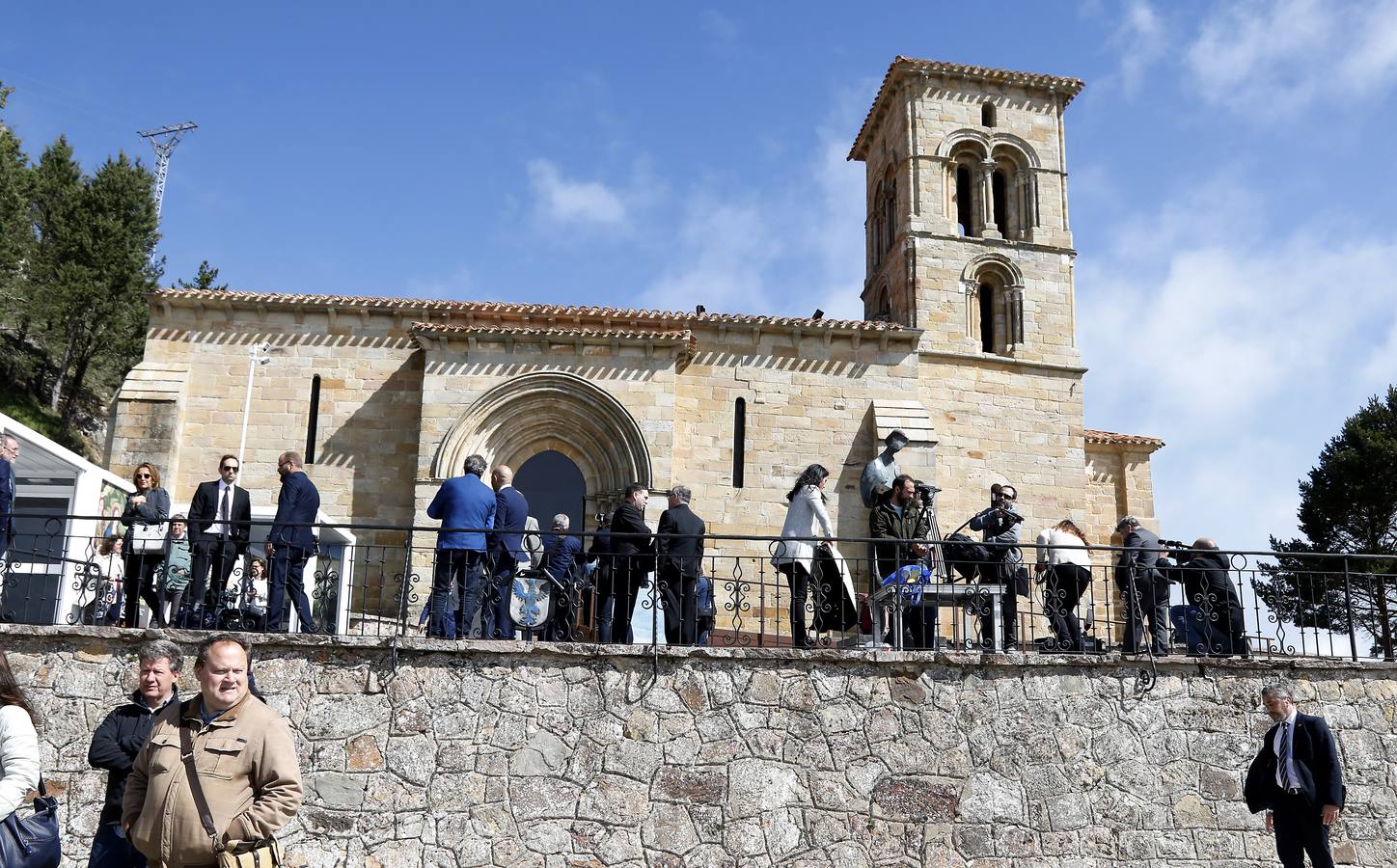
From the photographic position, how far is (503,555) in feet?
33.6

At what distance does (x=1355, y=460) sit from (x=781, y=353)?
18.8 metres

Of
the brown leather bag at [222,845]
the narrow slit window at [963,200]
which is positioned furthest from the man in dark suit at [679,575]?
the narrow slit window at [963,200]

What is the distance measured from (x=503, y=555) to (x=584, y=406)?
8705 mm

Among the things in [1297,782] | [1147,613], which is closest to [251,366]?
[1147,613]

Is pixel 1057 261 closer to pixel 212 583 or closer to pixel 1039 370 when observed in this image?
pixel 1039 370

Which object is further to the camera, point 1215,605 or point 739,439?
point 739,439

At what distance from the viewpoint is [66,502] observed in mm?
12109

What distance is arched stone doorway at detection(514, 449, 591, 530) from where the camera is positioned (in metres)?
19.1

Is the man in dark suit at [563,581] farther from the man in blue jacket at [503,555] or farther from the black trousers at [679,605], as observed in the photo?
the black trousers at [679,605]

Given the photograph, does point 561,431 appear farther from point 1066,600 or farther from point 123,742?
point 123,742

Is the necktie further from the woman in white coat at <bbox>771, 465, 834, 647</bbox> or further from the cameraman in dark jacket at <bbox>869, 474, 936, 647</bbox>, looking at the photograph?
the woman in white coat at <bbox>771, 465, 834, 647</bbox>

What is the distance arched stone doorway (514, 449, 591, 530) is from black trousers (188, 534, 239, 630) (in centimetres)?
918

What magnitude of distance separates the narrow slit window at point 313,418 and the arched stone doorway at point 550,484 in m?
3.47

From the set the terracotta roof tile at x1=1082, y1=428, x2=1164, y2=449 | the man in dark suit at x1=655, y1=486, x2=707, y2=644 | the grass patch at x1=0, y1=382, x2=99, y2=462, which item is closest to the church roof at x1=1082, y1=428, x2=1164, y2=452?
the terracotta roof tile at x1=1082, y1=428, x2=1164, y2=449
